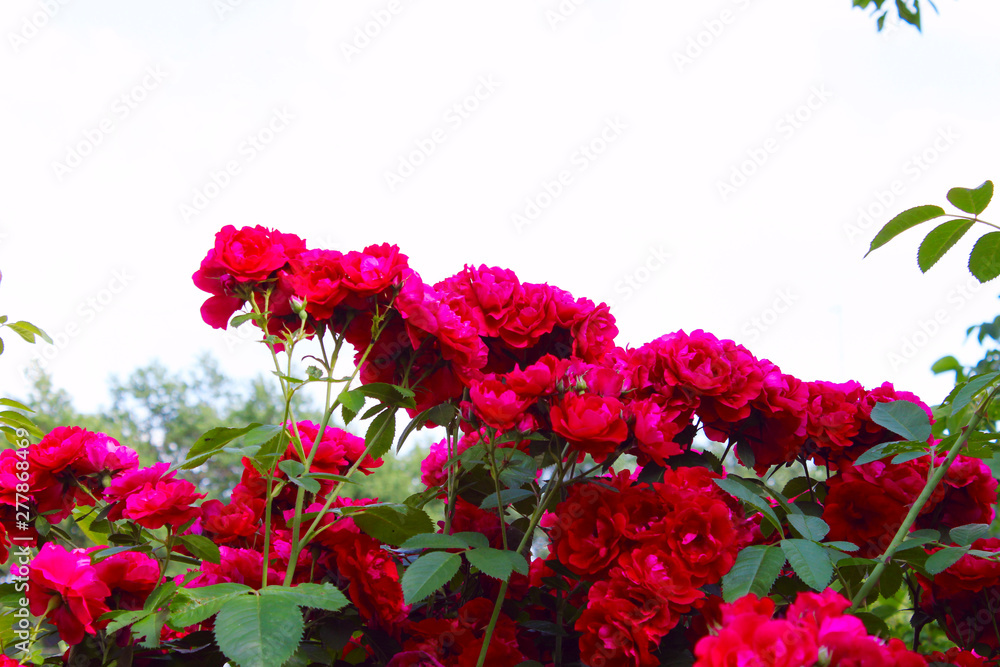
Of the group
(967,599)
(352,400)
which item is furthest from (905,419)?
(352,400)

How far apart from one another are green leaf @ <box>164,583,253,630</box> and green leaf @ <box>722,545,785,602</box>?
625mm

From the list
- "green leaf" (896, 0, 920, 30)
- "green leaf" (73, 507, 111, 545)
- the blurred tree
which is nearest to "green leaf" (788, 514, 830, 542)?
"green leaf" (73, 507, 111, 545)

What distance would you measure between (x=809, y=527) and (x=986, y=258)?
1.46 ft

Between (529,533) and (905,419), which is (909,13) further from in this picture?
(529,533)

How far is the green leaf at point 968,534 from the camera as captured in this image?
1.05m

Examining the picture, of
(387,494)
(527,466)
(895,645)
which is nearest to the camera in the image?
(895,645)

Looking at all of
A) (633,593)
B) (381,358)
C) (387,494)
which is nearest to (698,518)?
(633,593)

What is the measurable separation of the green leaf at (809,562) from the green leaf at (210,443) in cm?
80

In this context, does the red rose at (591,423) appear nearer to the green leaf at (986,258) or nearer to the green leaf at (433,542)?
the green leaf at (433,542)

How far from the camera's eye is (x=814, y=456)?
1.35m

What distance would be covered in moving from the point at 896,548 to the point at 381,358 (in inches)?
31.0

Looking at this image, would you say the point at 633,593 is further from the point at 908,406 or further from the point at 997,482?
the point at 997,482

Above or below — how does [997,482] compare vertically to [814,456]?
above

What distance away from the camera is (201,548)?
1138 mm
